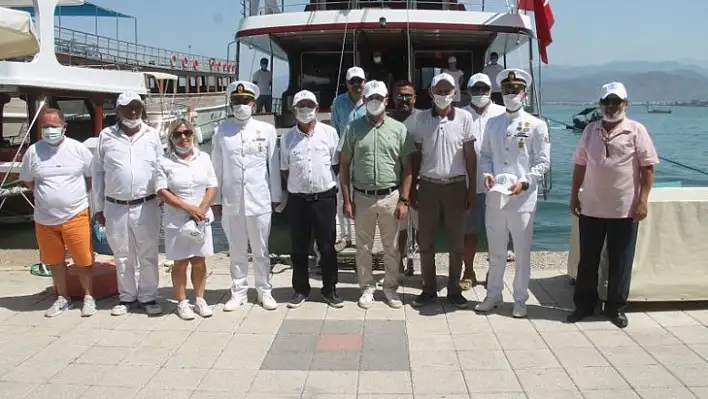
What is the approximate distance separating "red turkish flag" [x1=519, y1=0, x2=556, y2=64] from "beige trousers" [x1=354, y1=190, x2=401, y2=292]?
22.5 feet

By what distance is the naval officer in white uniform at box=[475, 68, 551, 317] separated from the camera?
202 inches

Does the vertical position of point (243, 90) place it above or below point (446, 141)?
above

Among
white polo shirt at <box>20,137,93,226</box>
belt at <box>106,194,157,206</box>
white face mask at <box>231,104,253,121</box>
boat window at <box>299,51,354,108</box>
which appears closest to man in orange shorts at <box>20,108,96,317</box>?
white polo shirt at <box>20,137,93,226</box>

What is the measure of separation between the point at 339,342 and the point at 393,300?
932 millimetres

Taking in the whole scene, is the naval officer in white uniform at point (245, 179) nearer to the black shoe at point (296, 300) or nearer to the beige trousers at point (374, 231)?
the black shoe at point (296, 300)

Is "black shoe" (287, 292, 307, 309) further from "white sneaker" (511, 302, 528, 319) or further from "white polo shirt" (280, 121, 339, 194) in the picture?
"white sneaker" (511, 302, 528, 319)

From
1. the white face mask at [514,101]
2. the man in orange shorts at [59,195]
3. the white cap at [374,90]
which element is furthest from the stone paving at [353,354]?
the white cap at [374,90]

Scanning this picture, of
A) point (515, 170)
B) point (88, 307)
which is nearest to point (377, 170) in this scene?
point (515, 170)

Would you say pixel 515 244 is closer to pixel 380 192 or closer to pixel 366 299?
pixel 380 192

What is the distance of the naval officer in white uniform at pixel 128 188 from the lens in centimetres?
528

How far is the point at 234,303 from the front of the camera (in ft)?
18.5

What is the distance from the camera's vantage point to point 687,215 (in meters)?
5.27

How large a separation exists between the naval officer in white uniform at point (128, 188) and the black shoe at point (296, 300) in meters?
1.09

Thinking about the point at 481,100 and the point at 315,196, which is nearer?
the point at 315,196
